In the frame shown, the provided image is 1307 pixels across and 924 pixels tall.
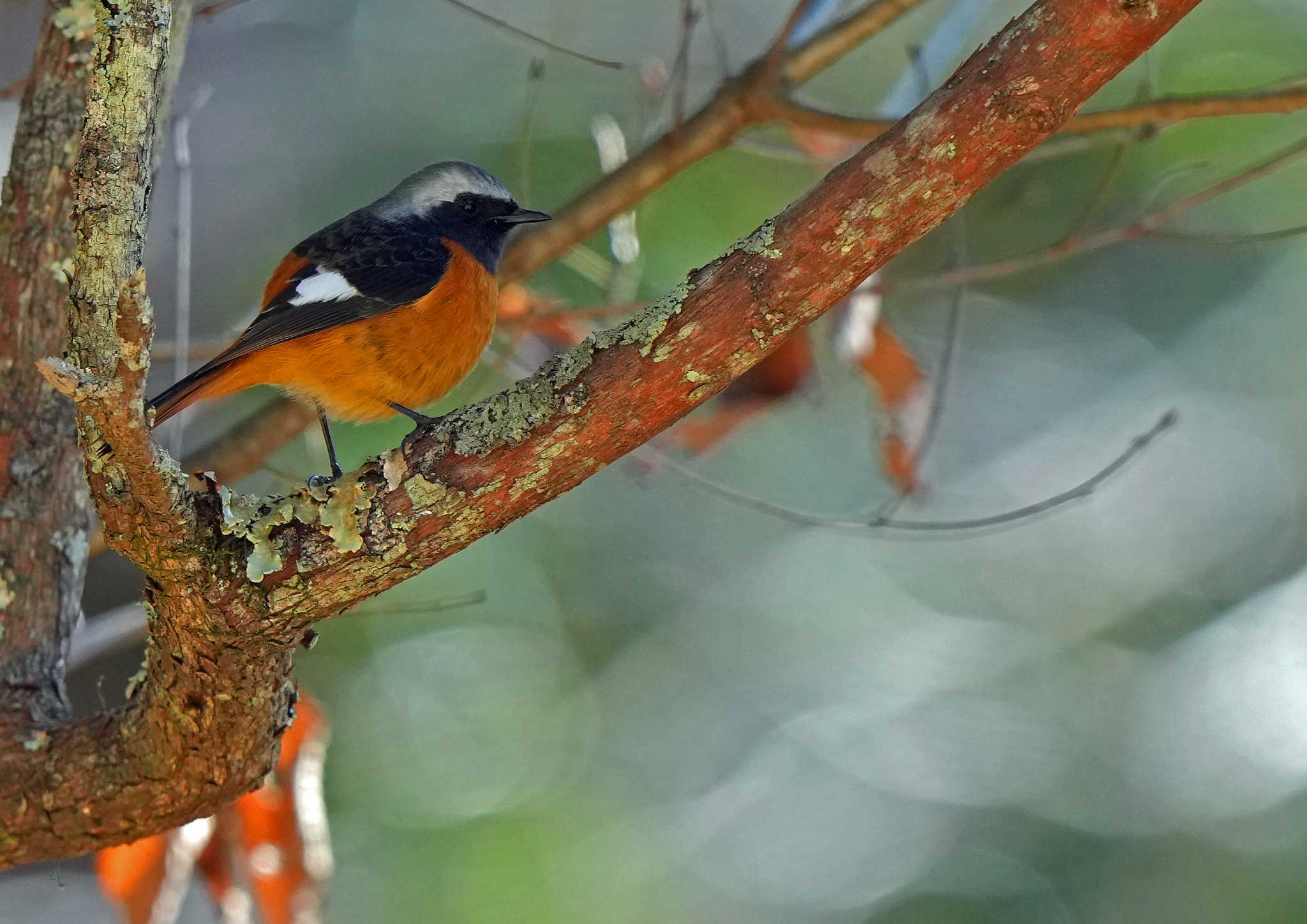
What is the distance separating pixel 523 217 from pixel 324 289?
87cm

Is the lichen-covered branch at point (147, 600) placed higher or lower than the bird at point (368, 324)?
lower

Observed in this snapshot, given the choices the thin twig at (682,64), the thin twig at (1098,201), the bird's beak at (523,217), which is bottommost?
the thin twig at (1098,201)

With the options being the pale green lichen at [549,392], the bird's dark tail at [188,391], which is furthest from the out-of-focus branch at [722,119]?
the pale green lichen at [549,392]

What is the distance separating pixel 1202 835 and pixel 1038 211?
4.54 metres

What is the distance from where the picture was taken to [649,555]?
391 inches

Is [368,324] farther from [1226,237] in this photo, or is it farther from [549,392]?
[1226,237]

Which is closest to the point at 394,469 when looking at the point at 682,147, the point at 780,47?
the point at 682,147

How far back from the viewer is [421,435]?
8.35 feet

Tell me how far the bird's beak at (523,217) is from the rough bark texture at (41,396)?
4.83 ft

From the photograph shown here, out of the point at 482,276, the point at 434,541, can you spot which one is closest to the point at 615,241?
the point at 482,276

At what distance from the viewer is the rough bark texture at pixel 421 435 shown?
6.90ft

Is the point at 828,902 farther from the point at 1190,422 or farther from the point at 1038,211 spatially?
the point at 1038,211

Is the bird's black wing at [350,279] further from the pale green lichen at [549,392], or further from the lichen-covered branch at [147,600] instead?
the pale green lichen at [549,392]

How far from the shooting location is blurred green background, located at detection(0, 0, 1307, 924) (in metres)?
8.73
